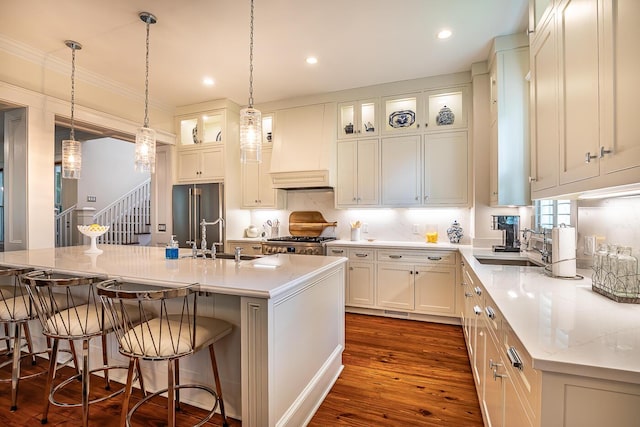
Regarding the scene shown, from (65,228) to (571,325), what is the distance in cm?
803

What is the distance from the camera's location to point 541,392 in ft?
2.92

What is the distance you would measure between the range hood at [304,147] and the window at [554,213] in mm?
2439

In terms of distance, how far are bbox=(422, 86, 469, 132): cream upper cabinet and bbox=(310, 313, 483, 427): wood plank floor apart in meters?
2.48

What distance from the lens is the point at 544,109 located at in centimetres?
183

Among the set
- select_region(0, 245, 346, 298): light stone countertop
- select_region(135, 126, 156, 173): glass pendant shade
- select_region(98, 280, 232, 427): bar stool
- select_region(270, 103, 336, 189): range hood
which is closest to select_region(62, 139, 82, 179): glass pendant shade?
select_region(135, 126, 156, 173): glass pendant shade

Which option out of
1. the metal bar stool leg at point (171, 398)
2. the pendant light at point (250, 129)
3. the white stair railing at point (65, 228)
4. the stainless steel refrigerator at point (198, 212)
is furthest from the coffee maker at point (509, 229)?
the white stair railing at point (65, 228)

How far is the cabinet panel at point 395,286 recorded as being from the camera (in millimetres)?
3807

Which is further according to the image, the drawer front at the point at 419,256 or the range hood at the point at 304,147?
the range hood at the point at 304,147

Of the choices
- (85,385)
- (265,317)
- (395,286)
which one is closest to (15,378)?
(85,385)

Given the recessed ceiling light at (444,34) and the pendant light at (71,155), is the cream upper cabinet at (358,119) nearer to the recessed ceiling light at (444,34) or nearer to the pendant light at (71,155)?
the recessed ceiling light at (444,34)

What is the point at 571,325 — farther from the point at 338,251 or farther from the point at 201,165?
the point at 201,165

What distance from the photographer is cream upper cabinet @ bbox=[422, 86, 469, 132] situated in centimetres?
384

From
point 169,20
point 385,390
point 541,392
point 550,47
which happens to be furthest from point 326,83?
point 541,392

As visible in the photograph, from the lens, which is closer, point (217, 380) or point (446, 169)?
point (217, 380)
